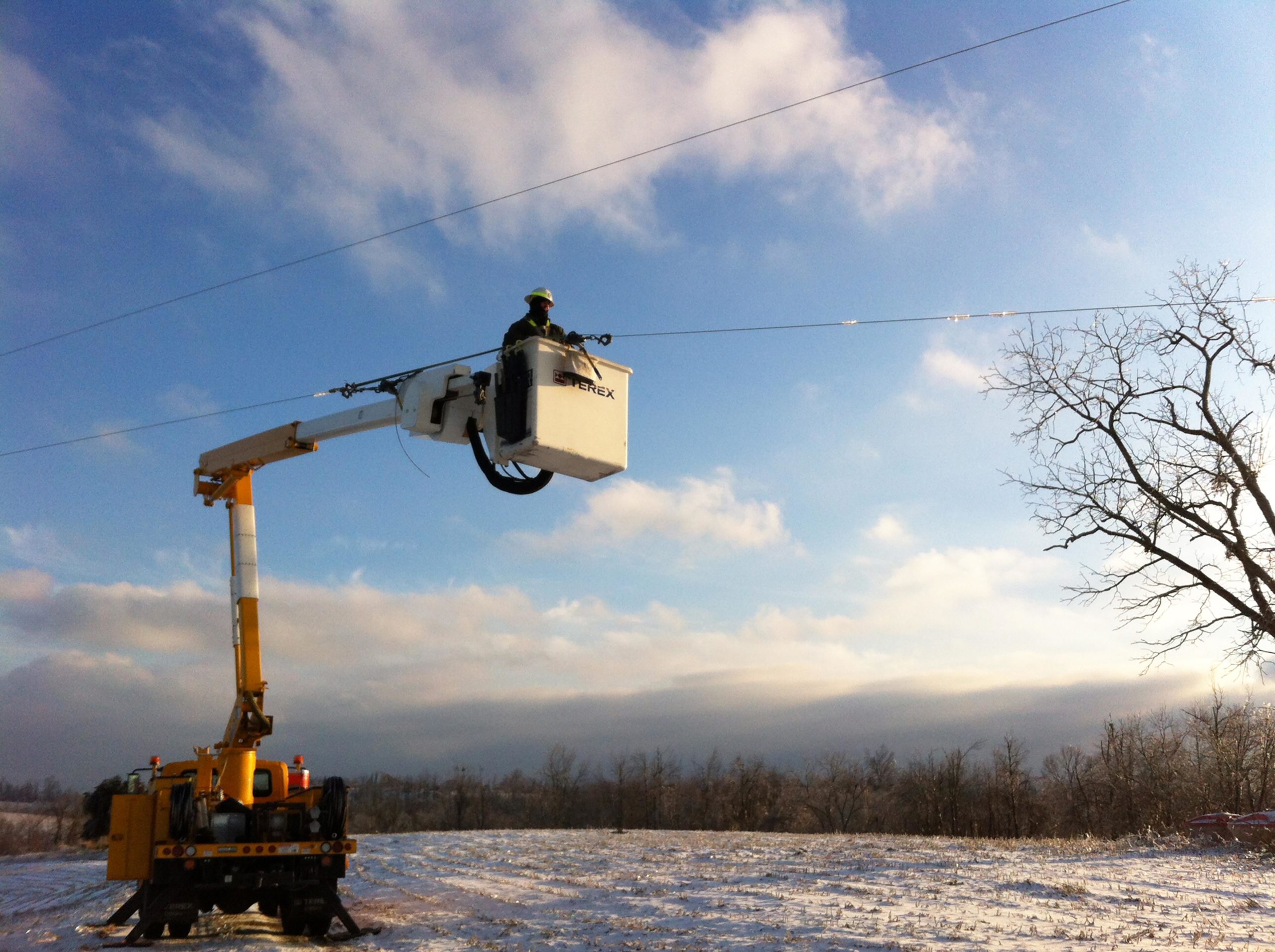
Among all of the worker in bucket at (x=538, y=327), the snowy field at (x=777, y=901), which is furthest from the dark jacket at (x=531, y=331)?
the snowy field at (x=777, y=901)

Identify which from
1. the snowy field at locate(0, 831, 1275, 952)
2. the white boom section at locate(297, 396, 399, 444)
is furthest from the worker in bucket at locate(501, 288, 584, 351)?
the snowy field at locate(0, 831, 1275, 952)

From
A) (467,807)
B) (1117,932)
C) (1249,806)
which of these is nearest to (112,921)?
(1117,932)

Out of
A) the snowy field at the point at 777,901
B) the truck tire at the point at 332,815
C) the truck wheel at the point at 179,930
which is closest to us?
the snowy field at the point at 777,901

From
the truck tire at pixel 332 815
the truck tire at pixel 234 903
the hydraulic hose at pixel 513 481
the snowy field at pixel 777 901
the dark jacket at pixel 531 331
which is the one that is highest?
the dark jacket at pixel 531 331

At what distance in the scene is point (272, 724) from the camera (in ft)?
42.4

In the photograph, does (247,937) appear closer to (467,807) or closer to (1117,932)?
(1117,932)

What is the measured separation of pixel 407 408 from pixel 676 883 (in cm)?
938

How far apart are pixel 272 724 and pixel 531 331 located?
7.88 metres

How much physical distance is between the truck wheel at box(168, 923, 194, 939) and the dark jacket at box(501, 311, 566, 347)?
8357 millimetres

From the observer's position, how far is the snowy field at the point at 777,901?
1040cm

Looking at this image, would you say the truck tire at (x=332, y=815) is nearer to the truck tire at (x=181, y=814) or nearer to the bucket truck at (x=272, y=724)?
the bucket truck at (x=272, y=724)

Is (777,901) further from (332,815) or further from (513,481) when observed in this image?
(513,481)

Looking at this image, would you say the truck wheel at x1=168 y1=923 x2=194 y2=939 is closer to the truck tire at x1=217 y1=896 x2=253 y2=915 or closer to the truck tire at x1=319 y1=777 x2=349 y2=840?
the truck tire at x1=217 y1=896 x2=253 y2=915

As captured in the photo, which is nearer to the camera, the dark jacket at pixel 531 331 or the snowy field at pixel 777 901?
the dark jacket at pixel 531 331
